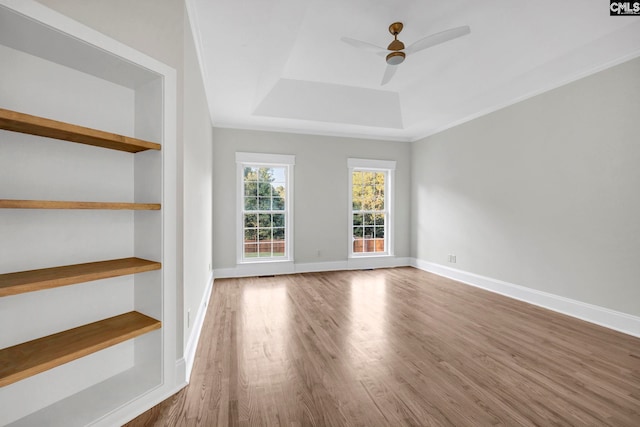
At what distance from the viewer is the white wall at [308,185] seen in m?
4.95

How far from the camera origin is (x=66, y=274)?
1400 mm

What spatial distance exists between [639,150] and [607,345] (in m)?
1.90

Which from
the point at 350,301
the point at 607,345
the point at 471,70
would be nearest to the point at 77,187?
the point at 350,301

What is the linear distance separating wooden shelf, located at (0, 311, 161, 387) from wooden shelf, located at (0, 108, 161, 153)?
3.44 feet

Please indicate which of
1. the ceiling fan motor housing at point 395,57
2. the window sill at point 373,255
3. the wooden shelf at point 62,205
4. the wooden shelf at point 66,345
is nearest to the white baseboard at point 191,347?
the wooden shelf at point 66,345

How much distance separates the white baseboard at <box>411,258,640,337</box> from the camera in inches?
110

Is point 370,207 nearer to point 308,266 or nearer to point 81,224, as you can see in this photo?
point 308,266

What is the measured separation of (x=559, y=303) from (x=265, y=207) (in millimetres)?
4490

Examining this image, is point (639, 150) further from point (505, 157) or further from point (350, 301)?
point (350, 301)

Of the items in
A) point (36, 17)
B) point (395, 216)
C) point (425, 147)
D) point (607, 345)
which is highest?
point (425, 147)

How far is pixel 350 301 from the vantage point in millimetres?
3729

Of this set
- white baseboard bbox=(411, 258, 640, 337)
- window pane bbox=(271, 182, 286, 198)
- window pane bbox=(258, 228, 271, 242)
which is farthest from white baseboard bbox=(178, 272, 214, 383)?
white baseboard bbox=(411, 258, 640, 337)

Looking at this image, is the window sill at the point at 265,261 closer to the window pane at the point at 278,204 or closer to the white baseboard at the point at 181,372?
the window pane at the point at 278,204

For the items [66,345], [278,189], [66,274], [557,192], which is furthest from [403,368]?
[278,189]
